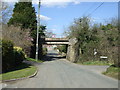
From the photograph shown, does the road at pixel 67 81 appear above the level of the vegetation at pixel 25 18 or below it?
below

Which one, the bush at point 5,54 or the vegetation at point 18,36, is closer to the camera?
the bush at point 5,54

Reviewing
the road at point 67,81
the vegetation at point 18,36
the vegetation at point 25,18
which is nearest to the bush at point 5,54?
the road at point 67,81

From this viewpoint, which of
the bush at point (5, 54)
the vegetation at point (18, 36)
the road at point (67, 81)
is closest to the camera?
the road at point (67, 81)

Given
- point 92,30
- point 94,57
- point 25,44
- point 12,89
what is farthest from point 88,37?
point 12,89

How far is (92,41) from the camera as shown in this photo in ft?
120

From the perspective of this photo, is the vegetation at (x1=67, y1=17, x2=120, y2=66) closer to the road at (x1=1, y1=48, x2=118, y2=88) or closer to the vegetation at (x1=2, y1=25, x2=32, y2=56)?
the vegetation at (x1=2, y1=25, x2=32, y2=56)

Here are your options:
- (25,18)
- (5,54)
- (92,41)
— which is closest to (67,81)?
(5,54)

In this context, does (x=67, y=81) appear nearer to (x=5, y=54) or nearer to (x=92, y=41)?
(x=5, y=54)

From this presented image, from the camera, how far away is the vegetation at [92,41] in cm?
3441

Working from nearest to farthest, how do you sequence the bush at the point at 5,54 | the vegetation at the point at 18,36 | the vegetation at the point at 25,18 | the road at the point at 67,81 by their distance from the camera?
the road at the point at 67,81, the bush at the point at 5,54, the vegetation at the point at 18,36, the vegetation at the point at 25,18

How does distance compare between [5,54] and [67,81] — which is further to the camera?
[5,54]

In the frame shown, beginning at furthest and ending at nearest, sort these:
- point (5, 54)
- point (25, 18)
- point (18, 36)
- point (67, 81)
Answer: point (25, 18) → point (18, 36) → point (5, 54) → point (67, 81)

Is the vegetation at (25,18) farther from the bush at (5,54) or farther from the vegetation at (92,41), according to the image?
the bush at (5,54)

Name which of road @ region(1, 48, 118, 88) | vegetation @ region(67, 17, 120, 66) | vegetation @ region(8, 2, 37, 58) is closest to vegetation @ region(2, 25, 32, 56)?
vegetation @ region(8, 2, 37, 58)
